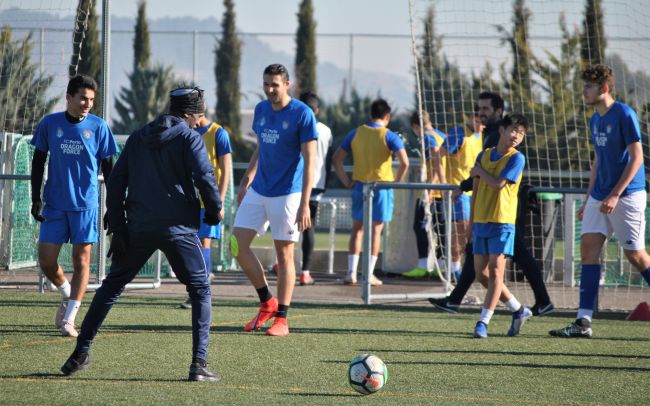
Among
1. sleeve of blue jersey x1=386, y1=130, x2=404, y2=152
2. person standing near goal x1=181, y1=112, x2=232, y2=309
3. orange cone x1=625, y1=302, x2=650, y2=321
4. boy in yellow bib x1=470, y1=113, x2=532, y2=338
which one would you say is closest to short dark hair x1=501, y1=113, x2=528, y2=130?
boy in yellow bib x1=470, y1=113, x2=532, y2=338

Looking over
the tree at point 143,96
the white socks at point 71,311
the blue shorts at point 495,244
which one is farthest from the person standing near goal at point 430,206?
the tree at point 143,96

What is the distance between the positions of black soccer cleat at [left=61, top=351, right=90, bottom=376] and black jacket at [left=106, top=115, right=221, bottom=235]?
791 mm

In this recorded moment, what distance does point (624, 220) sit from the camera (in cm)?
914

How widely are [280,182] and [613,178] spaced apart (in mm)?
2680

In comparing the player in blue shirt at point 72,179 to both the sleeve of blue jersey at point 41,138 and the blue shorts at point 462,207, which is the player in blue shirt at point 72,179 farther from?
the blue shorts at point 462,207

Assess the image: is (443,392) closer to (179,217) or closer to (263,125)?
(179,217)

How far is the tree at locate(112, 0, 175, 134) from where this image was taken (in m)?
38.6

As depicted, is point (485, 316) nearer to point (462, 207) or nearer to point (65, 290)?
point (65, 290)

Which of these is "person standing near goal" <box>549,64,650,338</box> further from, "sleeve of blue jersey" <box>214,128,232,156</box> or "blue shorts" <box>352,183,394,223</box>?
"blue shorts" <box>352,183,394,223</box>

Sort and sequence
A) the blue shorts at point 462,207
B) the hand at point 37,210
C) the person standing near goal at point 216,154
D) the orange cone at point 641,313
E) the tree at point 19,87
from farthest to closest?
the blue shorts at point 462,207 → the tree at point 19,87 → the orange cone at point 641,313 → the person standing near goal at point 216,154 → the hand at point 37,210

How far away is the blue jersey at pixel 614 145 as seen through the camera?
29.5 ft

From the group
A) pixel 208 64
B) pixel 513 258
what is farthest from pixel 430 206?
pixel 208 64

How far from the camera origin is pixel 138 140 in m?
6.63

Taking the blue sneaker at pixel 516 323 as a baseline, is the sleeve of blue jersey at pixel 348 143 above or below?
above
